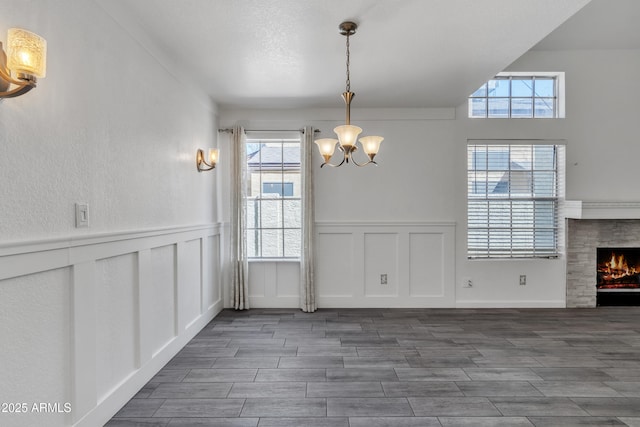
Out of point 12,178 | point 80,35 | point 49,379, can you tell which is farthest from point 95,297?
point 80,35

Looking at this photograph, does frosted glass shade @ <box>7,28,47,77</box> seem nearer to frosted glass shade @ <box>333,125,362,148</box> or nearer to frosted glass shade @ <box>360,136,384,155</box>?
frosted glass shade @ <box>333,125,362,148</box>

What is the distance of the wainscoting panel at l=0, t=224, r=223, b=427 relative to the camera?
1623 millimetres

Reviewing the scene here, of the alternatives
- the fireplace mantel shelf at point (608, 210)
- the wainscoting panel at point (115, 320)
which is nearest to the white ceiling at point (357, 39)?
the wainscoting panel at point (115, 320)

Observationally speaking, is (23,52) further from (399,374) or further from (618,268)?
(618,268)

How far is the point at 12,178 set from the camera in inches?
62.6

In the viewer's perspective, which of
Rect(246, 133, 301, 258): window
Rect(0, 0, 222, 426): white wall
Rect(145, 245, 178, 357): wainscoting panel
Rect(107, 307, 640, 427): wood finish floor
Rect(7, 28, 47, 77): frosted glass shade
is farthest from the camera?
Rect(246, 133, 301, 258): window

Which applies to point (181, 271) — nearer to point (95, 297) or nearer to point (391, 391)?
point (95, 297)

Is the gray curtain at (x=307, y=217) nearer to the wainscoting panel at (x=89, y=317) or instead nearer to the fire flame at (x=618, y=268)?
the wainscoting panel at (x=89, y=317)

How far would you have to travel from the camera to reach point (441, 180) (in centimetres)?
488

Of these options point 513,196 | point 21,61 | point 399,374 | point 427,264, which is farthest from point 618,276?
point 21,61

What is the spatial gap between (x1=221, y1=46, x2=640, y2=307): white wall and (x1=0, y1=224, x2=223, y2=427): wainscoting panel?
201 cm

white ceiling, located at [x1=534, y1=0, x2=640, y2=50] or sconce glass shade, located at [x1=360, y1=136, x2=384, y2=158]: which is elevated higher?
white ceiling, located at [x1=534, y1=0, x2=640, y2=50]

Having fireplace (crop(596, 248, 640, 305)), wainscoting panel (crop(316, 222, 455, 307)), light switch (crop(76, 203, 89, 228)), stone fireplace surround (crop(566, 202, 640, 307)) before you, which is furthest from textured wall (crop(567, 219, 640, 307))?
light switch (crop(76, 203, 89, 228))

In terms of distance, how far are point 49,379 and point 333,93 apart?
361cm
